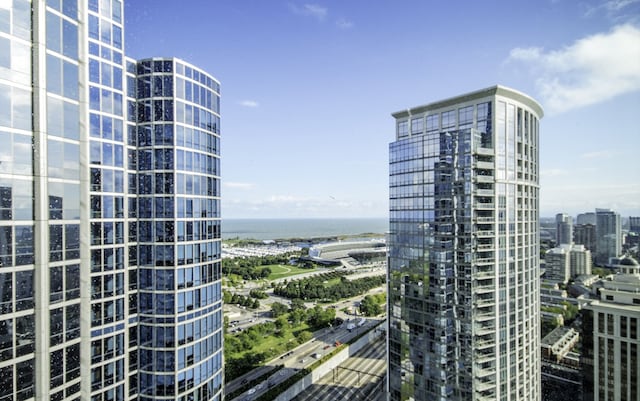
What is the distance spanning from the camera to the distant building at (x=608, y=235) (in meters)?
23.2

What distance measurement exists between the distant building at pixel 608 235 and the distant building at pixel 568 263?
604 cm

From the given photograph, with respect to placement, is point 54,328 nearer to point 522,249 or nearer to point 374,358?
point 522,249

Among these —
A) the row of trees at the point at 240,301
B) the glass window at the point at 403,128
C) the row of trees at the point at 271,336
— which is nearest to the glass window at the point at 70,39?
the glass window at the point at 403,128

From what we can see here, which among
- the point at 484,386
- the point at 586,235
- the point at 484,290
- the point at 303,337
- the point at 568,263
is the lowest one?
the point at 303,337

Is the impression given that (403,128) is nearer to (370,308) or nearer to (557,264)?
(370,308)

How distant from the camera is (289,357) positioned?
67.3 feet

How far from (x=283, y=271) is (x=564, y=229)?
3577 cm

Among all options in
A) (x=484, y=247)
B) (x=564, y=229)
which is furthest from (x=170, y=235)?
(x=564, y=229)

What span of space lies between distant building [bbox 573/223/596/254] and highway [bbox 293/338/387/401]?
25.4m

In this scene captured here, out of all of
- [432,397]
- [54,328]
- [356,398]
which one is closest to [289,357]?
[356,398]

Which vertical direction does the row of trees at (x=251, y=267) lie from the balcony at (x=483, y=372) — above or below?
below

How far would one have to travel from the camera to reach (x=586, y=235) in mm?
35406

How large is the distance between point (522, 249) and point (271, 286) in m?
29.3

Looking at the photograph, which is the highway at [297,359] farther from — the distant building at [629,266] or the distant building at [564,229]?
the distant building at [564,229]
